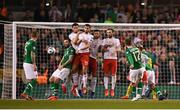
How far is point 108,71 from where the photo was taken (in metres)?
16.5

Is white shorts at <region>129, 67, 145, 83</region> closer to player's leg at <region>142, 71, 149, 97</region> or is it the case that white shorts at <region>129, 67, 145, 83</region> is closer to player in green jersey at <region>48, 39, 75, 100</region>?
player's leg at <region>142, 71, 149, 97</region>

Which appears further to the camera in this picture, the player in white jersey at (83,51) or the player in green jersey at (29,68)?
the player in white jersey at (83,51)

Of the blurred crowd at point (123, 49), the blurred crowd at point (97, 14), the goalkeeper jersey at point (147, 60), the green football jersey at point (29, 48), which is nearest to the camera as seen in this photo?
the green football jersey at point (29, 48)

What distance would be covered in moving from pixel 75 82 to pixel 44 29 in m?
2.52

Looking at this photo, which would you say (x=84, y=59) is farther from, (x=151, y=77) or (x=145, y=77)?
(x=151, y=77)

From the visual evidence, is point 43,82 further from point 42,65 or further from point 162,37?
point 162,37

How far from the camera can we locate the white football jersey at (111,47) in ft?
53.3

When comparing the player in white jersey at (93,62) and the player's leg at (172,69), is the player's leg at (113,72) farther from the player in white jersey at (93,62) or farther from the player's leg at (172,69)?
the player's leg at (172,69)

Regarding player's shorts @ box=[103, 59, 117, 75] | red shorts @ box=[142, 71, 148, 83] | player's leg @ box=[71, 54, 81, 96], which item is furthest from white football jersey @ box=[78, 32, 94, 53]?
red shorts @ box=[142, 71, 148, 83]

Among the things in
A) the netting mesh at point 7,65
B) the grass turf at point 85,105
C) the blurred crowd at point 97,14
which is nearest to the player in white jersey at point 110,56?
the netting mesh at point 7,65

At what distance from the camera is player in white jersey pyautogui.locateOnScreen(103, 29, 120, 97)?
1625cm

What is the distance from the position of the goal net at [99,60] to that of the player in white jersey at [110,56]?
1.43 feet

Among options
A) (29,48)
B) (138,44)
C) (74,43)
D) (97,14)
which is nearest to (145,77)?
(138,44)

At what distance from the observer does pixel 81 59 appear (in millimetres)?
15570
